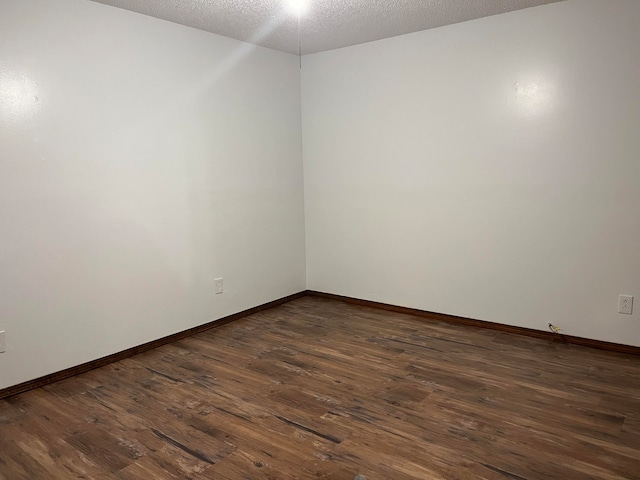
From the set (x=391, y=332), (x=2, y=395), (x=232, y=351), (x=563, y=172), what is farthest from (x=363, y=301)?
(x=2, y=395)

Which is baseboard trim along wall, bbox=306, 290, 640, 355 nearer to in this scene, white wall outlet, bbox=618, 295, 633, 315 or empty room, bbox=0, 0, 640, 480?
empty room, bbox=0, 0, 640, 480

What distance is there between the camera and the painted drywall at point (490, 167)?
321cm

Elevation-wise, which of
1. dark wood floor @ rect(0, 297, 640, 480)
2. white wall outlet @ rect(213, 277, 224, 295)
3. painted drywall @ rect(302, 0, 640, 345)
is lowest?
dark wood floor @ rect(0, 297, 640, 480)

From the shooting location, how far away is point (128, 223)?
337cm

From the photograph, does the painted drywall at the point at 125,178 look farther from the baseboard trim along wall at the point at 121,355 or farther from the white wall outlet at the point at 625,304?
the white wall outlet at the point at 625,304

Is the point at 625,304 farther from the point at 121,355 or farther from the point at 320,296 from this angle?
the point at 121,355

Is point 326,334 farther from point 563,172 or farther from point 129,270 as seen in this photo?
point 563,172

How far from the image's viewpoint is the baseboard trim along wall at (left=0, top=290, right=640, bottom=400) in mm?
2979

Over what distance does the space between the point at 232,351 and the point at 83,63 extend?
7.17 feet

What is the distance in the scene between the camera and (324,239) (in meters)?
4.80

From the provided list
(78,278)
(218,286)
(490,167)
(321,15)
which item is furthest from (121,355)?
(490,167)

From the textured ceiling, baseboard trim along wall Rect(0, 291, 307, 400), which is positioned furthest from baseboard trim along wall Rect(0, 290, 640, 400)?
the textured ceiling

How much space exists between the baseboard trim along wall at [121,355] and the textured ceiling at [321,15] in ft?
7.78

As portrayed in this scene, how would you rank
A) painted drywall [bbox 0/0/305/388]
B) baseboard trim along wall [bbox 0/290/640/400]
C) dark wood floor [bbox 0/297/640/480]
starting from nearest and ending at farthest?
dark wood floor [bbox 0/297/640/480] → painted drywall [bbox 0/0/305/388] → baseboard trim along wall [bbox 0/290/640/400]
